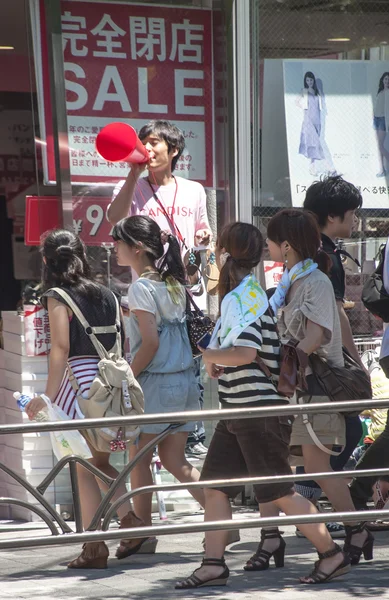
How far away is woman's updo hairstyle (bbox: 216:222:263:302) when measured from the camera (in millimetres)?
5512

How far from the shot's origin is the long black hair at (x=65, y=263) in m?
5.98

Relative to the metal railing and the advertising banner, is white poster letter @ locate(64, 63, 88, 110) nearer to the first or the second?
the advertising banner

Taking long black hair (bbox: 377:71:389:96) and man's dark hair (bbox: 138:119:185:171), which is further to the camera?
long black hair (bbox: 377:71:389:96)

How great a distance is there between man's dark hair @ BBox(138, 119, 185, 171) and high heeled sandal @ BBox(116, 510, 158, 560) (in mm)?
2352

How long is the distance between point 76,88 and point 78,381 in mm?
2341

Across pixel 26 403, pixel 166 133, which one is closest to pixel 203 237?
pixel 166 133

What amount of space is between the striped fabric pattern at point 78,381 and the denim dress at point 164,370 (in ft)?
1.12

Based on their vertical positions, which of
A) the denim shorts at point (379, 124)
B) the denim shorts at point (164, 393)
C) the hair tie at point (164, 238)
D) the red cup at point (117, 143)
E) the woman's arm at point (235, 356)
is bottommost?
the denim shorts at point (164, 393)

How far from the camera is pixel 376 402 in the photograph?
4734 mm

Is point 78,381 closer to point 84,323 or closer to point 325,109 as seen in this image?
point 84,323

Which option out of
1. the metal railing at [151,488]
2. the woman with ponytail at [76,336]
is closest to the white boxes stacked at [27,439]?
the woman with ponytail at [76,336]

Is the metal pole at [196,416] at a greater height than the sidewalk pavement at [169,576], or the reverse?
the metal pole at [196,416]

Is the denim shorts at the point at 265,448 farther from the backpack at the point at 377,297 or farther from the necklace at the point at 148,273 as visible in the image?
the backpack at the point at 377,297

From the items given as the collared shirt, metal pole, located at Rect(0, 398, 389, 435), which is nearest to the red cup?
the collared shirt
